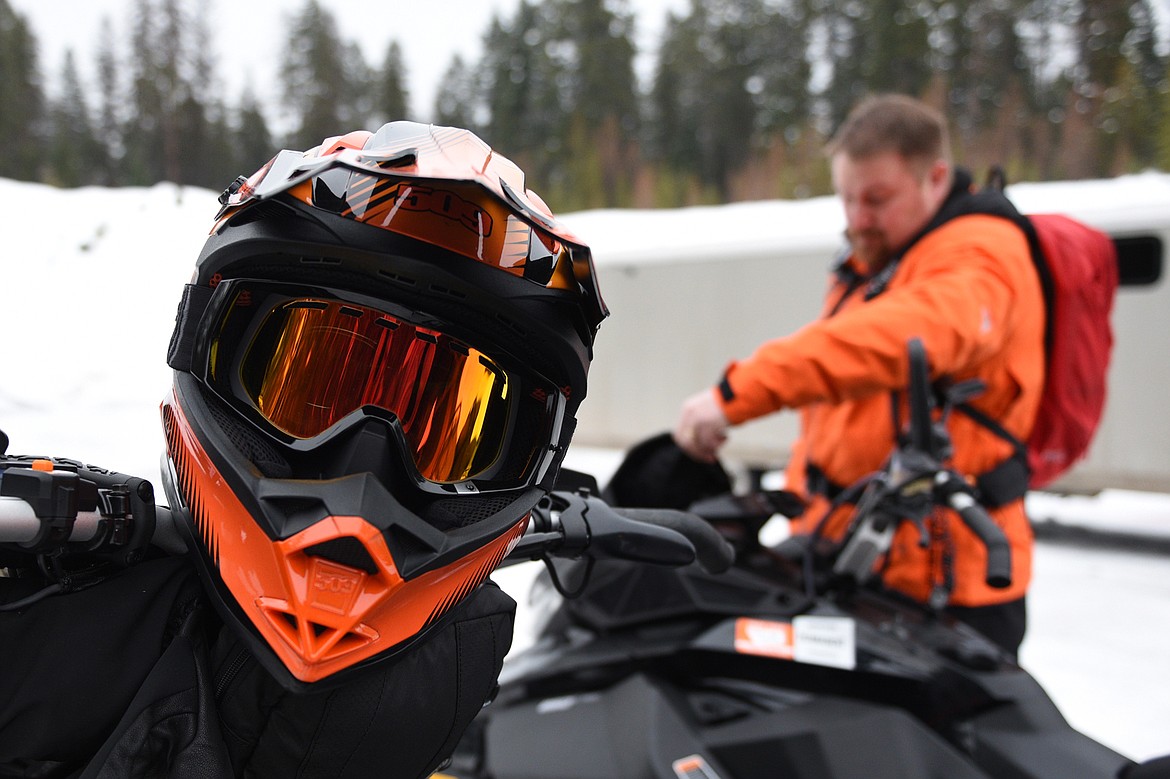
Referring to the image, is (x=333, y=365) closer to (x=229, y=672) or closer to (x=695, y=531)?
(x=229, y=672)

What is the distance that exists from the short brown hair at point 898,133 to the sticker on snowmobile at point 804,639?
135cm

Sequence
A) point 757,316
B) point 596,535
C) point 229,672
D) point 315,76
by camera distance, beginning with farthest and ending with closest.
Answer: point 757,316, point 315,76, point 596,535, point 229,672

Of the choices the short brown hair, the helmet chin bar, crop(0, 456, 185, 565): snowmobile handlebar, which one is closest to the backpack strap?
the short brown hair

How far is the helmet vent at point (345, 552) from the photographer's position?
86 cm

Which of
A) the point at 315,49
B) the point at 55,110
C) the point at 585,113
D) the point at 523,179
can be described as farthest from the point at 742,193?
the point at 523,179

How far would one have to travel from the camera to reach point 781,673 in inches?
73.7

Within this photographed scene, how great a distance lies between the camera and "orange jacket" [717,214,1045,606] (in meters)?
1.96

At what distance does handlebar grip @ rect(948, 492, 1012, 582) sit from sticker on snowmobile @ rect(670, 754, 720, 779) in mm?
694

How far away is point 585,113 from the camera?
26.6 meters

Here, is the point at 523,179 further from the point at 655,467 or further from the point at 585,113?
the point at 585,113

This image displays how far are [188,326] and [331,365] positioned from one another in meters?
0.18

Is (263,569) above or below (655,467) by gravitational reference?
above

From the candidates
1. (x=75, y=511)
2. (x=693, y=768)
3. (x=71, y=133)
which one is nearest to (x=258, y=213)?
(x=75, y=511)

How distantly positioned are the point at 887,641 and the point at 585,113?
26550 millimetres
